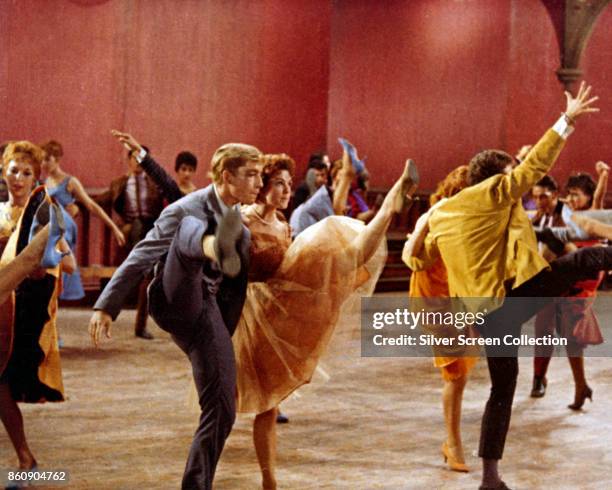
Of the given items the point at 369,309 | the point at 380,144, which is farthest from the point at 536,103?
the point at 369,309

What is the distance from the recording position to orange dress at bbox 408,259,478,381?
15.5ft

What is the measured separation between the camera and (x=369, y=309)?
33.6 feet

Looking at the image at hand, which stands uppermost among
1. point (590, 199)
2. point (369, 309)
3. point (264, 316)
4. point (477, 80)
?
point (477, 80)

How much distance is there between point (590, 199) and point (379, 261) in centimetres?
200

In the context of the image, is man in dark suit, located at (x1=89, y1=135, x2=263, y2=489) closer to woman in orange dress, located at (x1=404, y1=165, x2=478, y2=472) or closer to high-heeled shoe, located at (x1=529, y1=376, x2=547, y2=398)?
woman in orange dress, located at (x1=404, y1=165, x2=478, y2=472)

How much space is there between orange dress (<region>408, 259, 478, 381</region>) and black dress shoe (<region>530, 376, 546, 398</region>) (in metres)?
1.54

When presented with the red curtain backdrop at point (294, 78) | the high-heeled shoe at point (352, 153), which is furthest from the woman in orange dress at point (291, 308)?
the red curtain backdrop at point (294, 78)

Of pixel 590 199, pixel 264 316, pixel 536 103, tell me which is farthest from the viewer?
pixel 536 103

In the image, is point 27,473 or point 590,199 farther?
point 590,199

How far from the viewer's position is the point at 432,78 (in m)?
11.9

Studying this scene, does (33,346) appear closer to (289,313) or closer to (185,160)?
(289,313)

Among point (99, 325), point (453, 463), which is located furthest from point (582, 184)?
point (99, 325)

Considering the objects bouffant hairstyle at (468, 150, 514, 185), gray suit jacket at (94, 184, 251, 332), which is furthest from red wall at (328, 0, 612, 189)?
Answer: gray suit jacket at (94, 184, 251, 332)

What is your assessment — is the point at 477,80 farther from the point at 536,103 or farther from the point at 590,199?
the point at 590,199
